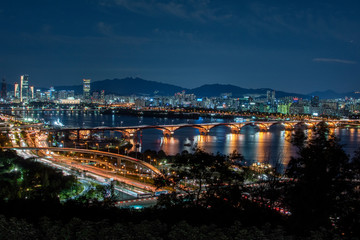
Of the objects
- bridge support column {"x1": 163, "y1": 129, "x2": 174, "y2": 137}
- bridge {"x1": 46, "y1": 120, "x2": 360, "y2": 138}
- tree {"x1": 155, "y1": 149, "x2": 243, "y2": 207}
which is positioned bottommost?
bridge support column {"x1": 163, "y1": 129, "x2": 174, "y2": 137}

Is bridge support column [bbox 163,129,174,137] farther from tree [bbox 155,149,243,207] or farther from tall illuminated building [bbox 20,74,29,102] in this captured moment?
tall illuminated building [bbox 20,74,29,102]

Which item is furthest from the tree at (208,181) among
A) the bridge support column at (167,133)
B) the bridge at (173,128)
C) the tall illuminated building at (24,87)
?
the tall illuminated building at (24,87)

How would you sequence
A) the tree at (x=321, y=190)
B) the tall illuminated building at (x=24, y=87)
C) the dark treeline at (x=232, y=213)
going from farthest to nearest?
the tall illuminated building at (x=24, y=87) < the tree at (x=321, y=190) < the dark treeline at (x=232, y=213)

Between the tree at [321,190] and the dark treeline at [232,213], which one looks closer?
the dark treeline at [232,213]

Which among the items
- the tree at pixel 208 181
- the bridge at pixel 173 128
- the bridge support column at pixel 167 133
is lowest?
the bridge support column at pixel 167 133

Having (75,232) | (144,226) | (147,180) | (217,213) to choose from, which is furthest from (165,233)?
(147,180)

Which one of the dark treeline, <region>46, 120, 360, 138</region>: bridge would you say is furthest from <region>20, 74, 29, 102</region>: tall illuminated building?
the dark treeline

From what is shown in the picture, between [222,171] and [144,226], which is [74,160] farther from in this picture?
[144,226]

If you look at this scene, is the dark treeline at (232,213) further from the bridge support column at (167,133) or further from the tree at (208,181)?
the bridge support column at (167,133)

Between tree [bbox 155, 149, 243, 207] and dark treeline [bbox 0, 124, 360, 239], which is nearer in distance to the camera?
dark treeline [bbox 0, 124, 360, 239]
